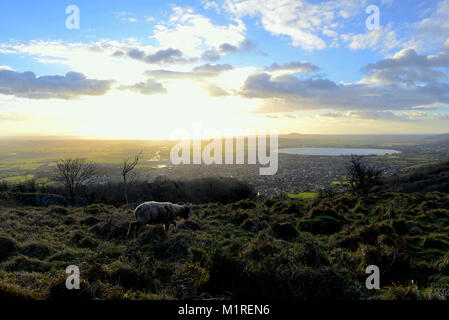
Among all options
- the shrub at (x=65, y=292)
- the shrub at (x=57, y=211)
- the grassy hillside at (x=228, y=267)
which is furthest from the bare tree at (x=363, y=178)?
the shrub at (x=57, y=211)

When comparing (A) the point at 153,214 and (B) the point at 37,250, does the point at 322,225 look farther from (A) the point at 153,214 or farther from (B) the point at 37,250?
(B) the point at 37,250

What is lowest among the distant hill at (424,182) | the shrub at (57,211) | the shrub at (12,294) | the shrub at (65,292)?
the distant hill at (424,182)

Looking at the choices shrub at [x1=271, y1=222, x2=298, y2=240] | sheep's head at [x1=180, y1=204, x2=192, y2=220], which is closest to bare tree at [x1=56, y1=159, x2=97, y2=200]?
sheep's head at [x1=180, y1=204, x2=192, y2=220]

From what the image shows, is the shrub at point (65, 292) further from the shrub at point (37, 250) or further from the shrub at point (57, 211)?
the shrub at point (57, 211)

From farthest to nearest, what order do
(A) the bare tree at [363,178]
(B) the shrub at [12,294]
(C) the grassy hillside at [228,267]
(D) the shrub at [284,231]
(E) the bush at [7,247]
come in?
(A) the bare tree at [363,178]
(D) the shrub at [284,231]
(E) the bush at [7,247]
(C) the grassy hillside at [228,267]
(B) the shrub at [12,294]

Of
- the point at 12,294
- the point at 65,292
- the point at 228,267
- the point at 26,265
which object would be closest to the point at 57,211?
the point at 26,265

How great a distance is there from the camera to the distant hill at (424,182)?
41.0 meters

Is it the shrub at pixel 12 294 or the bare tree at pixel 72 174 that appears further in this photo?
the bare tree at pixel 72 174

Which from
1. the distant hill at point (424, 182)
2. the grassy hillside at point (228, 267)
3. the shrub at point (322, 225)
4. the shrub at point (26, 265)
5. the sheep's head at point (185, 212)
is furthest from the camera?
the distant hill at point (424, 182)

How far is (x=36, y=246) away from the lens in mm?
8070

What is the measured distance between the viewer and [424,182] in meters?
45.6
